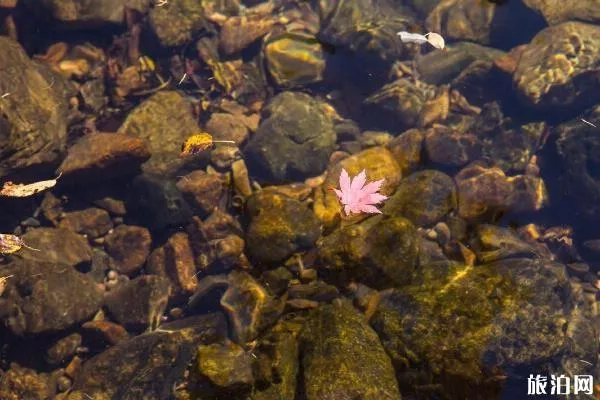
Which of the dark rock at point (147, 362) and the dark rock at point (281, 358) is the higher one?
the dark rock at point (281, 358)

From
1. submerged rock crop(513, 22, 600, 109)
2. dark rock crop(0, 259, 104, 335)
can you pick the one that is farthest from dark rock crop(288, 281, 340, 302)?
submerged rock crop(513, 22, 600, 109)

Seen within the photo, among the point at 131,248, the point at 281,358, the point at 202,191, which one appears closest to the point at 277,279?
the point at 281,358

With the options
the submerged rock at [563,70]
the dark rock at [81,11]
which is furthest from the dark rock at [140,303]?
the submerged rock at [563,70]

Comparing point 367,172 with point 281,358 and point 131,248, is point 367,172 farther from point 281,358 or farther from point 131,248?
point 131,248

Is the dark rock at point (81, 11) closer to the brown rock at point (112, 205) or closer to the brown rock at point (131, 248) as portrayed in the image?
the brown rock at point (112, 205)

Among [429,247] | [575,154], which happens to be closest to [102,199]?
[429,247]
